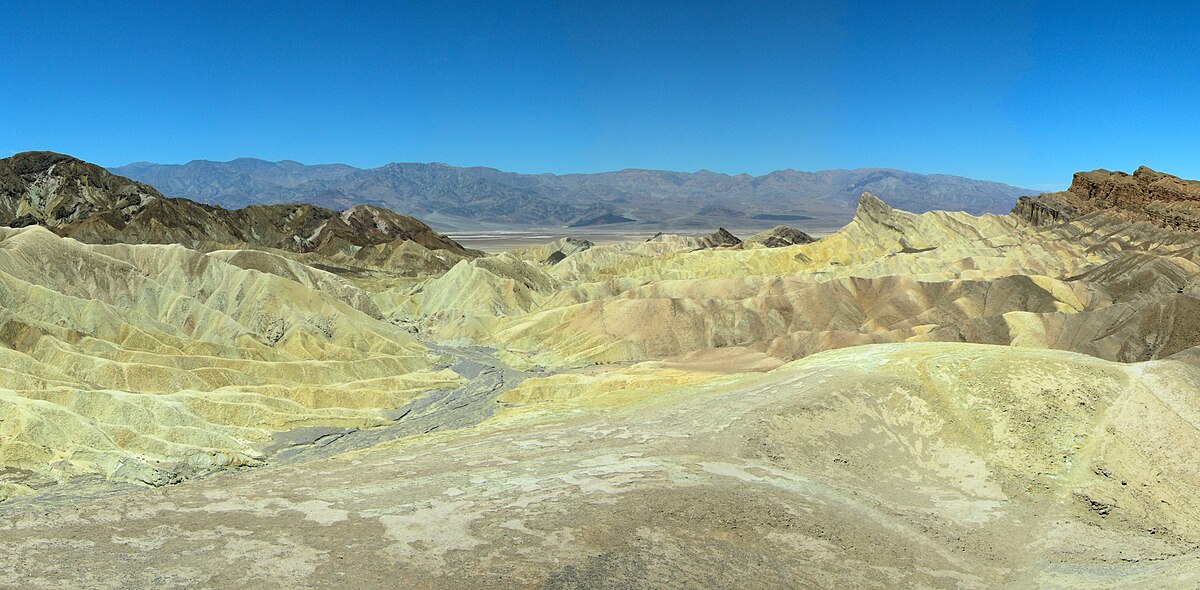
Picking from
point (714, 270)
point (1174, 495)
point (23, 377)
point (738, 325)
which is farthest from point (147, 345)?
point (714, 270)

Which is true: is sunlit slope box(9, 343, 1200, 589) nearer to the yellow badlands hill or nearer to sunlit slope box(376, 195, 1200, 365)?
the yellow badlands hill

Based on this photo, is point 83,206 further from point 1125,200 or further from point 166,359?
point 1125,200

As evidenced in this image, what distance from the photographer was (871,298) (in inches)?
4045

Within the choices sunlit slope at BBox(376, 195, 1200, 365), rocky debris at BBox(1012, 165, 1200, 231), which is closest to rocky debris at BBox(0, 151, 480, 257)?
sunlit slope at BBox(376, 195, 1200, 365)

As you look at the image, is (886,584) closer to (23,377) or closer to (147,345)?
(23,377)

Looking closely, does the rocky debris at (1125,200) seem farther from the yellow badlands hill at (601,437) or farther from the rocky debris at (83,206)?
the rocky debris at (83,206)

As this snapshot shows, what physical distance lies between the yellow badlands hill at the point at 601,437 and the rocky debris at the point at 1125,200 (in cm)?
4567

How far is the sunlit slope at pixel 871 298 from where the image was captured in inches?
2940

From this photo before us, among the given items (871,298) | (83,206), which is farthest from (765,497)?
(83,206)

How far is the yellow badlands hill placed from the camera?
94.1 ft

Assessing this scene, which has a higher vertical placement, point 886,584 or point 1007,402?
point 1007,402

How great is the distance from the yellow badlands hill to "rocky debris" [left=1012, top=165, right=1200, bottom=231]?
45.7 metres

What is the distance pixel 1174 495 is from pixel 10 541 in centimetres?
5219

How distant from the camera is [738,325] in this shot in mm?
96875
